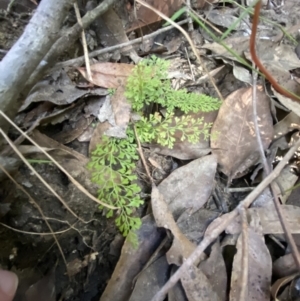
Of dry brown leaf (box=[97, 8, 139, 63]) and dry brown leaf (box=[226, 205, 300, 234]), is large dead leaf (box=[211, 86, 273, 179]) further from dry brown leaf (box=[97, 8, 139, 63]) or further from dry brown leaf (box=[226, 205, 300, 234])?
dry brown leaf (box=[97, 8, 139, 63])

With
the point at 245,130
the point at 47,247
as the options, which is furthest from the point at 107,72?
the point at 47,247

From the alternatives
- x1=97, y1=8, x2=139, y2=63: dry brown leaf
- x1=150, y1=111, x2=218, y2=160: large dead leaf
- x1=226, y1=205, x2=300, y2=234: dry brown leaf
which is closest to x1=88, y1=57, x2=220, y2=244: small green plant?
x1=150, y1=111, x2=218, y2=160: large dead leaf

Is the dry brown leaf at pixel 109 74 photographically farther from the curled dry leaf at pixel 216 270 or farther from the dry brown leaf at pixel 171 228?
the curled dry leaf at pixel 216 270

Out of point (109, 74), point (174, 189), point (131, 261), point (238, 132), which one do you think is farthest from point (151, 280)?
point (109, 74)

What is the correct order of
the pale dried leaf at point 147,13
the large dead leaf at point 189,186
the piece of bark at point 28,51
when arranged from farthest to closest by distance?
the pale dried leaf at point 147,13
the large dead leaf at point 189,186
the piece of bark at point 28,51

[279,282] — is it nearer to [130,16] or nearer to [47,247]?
[47,247]

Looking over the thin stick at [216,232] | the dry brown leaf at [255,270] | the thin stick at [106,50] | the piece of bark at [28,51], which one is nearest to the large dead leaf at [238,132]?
the thin stick at [216,232]

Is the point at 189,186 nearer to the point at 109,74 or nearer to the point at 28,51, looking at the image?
the point at 109,74
